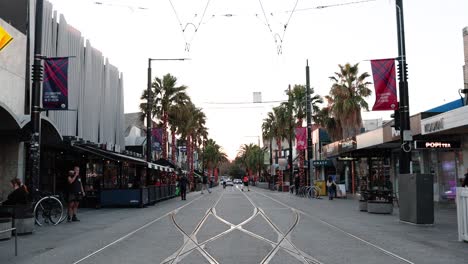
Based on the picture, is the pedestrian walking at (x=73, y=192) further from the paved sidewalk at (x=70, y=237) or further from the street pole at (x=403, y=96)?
the street pole at (x=403, y=96)

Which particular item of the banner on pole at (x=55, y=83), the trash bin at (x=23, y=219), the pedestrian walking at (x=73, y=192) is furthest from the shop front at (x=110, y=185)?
the trash bin at (x=23, y=219)

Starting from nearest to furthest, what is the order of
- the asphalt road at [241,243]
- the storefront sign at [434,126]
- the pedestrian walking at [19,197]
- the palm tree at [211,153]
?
the asphalt road at [241,243] → the pedestrian walking at [19,197] → the storefront sign at [434,126] → the palm tree at [211,153]

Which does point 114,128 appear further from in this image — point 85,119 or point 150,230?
point 150,230

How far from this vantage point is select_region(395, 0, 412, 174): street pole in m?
15.8

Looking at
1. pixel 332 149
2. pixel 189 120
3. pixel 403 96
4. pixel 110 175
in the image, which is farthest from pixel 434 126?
pixel 189 120

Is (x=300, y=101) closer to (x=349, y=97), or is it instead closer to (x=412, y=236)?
(x=349, y=97)

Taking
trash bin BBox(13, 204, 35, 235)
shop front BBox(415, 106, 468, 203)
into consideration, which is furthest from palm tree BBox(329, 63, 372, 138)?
trash bin BBox(13, 204, 35, 235)

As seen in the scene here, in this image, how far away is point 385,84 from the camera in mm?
15930

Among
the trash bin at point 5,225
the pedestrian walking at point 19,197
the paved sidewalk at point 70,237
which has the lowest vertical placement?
the paved sidewalk at point 70,237

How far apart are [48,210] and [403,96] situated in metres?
12.0

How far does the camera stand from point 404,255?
30.4ft

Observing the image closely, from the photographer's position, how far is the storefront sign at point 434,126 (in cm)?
1993

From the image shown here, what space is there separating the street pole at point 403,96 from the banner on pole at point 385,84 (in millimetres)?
308

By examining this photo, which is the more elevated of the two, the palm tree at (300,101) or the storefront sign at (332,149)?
the palm tree at (300,101)
